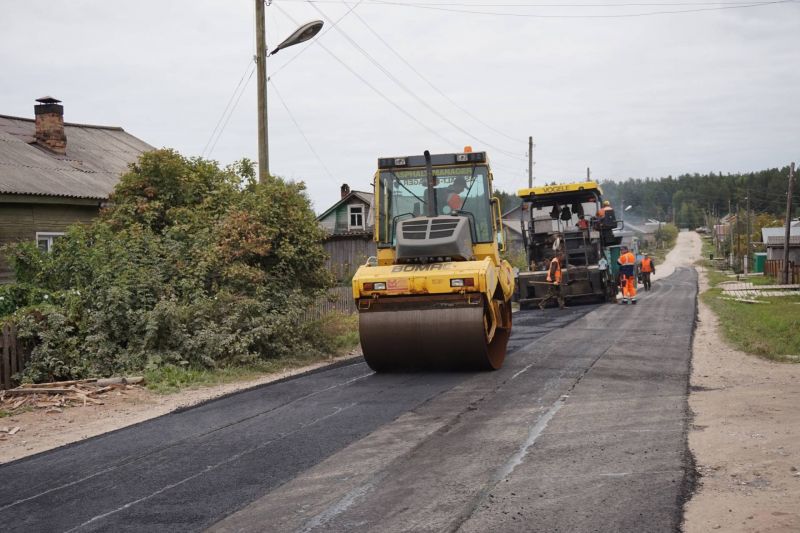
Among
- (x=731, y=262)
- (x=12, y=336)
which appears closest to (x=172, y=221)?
(x=12, y=336)

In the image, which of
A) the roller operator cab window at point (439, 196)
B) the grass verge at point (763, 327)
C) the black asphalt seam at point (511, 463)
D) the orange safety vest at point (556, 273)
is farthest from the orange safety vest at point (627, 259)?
the black asphalt seam at point (511, 463)

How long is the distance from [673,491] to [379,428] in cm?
303

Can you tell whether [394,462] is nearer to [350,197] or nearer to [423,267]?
[423,267]

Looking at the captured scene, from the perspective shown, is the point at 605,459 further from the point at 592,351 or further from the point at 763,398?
the point at 592,351

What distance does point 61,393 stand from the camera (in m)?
10.7

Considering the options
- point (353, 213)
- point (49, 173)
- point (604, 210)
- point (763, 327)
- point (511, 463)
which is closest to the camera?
point (511, 463)

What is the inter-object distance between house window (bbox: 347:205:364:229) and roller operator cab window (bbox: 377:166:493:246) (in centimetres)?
4223

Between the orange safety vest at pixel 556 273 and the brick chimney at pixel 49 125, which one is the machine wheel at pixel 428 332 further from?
the brick chimney at pixel 49 125

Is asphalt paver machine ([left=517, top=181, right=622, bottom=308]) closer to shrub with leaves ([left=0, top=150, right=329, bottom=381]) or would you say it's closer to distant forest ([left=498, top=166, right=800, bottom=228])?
shrub with leaves ([left=0, top=150, right=329, bottom=381])

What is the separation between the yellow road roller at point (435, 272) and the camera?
417 inches

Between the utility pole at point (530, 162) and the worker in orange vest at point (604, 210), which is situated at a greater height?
the utility pole at point (530, 162)

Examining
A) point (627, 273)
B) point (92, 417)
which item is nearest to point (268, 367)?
point (92, 417)

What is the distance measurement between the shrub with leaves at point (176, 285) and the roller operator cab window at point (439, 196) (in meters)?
2.53

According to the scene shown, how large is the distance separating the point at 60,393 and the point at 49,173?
36.2ft
